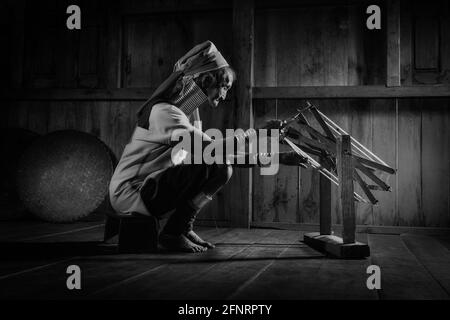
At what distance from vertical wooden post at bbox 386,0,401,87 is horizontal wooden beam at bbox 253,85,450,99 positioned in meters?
0.12

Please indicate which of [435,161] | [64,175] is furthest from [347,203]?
[64,175]

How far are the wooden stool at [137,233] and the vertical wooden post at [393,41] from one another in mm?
2506

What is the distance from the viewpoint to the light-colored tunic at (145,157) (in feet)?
8.73

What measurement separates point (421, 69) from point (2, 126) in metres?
4.16

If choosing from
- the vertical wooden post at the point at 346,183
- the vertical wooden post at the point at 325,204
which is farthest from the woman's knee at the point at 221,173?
the vertical wooden post at the point at 325,204

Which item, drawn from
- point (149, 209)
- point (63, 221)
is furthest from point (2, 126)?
point (149, 209)

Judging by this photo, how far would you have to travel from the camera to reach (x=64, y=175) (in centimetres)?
437

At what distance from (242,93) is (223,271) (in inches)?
92.9

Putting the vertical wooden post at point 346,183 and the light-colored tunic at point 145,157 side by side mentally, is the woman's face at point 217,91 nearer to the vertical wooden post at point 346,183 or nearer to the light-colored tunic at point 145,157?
the light-colored tunic at point 145,157

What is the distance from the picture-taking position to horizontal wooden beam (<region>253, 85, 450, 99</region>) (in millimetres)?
3875

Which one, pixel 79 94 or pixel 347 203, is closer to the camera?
pixel 347 203

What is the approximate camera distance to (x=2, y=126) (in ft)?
15.5

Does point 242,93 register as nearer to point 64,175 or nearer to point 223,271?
point 64,175

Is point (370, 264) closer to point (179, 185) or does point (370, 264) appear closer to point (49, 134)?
point (179, 185)
